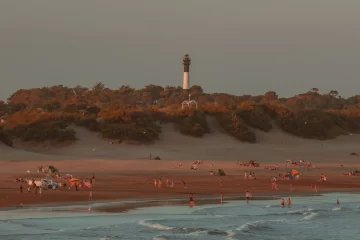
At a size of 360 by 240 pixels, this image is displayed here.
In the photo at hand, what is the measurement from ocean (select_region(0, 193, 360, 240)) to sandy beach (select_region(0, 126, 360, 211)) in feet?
7.92

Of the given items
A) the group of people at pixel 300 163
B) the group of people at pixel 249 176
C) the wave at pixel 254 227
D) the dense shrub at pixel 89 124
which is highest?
the dense shrub at pixel 89 124

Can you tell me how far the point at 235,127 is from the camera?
73.0 m

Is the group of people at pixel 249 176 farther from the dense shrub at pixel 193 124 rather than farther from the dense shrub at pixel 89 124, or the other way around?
the dense shrub at pixel 193 124

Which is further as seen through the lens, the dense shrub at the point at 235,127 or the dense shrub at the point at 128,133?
the dense shrub at the point at 235,127

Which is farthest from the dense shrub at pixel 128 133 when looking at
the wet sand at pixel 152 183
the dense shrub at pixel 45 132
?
the wet sand at pixel 152 183

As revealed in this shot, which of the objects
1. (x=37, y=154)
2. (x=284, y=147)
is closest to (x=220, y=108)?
(x=284, y=147)

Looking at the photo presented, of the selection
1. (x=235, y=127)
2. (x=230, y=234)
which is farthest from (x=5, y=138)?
(x=230, y=234)

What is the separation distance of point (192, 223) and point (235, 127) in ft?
140

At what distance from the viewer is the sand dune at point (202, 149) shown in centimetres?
6112

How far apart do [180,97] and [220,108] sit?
153 feet

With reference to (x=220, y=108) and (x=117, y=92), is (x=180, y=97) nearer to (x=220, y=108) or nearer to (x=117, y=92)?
(x=117, y=92)

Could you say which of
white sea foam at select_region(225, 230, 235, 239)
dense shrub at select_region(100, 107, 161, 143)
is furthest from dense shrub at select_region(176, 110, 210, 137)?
white sea foam at select_region(225, 230, 235, 239)

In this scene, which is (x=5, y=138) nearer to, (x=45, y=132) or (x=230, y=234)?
(x=45, y=132)

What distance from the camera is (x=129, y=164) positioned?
2135 inches
